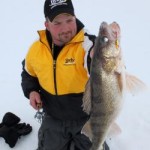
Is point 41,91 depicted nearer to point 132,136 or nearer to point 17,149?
point 17,149

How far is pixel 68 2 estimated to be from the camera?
111 inches

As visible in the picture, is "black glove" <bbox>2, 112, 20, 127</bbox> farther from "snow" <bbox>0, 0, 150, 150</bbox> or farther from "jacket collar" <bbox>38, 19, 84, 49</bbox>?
"jacket collar" <bbox>38, 19, 84, 49</bbox>

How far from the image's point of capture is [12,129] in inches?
141

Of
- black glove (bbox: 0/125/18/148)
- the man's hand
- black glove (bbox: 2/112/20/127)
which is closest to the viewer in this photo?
the man's hand

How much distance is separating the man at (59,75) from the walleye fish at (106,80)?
596mm

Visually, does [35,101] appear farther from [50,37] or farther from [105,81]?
[105,81]

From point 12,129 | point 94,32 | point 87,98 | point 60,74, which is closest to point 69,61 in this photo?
point 60,74

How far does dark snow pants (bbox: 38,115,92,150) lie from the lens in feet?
10.3

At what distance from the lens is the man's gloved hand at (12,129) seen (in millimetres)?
3553

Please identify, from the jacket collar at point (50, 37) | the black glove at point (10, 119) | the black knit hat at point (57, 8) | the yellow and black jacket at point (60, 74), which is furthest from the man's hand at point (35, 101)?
the black glove at point (10, 119)

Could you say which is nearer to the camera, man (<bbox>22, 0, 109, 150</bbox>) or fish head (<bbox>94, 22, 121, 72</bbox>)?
fish head (<bbox>94, 22, 121, 72</bbox>)

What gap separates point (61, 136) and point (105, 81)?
1.33m

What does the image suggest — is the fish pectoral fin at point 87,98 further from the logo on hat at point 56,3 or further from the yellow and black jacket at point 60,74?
the logo on hat at point 56,3

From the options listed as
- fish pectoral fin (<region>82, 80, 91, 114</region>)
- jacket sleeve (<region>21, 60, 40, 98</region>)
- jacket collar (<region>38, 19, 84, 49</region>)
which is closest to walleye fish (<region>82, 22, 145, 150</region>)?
fish pectoral fin (<region>82, 80, 91, 114</region>)
